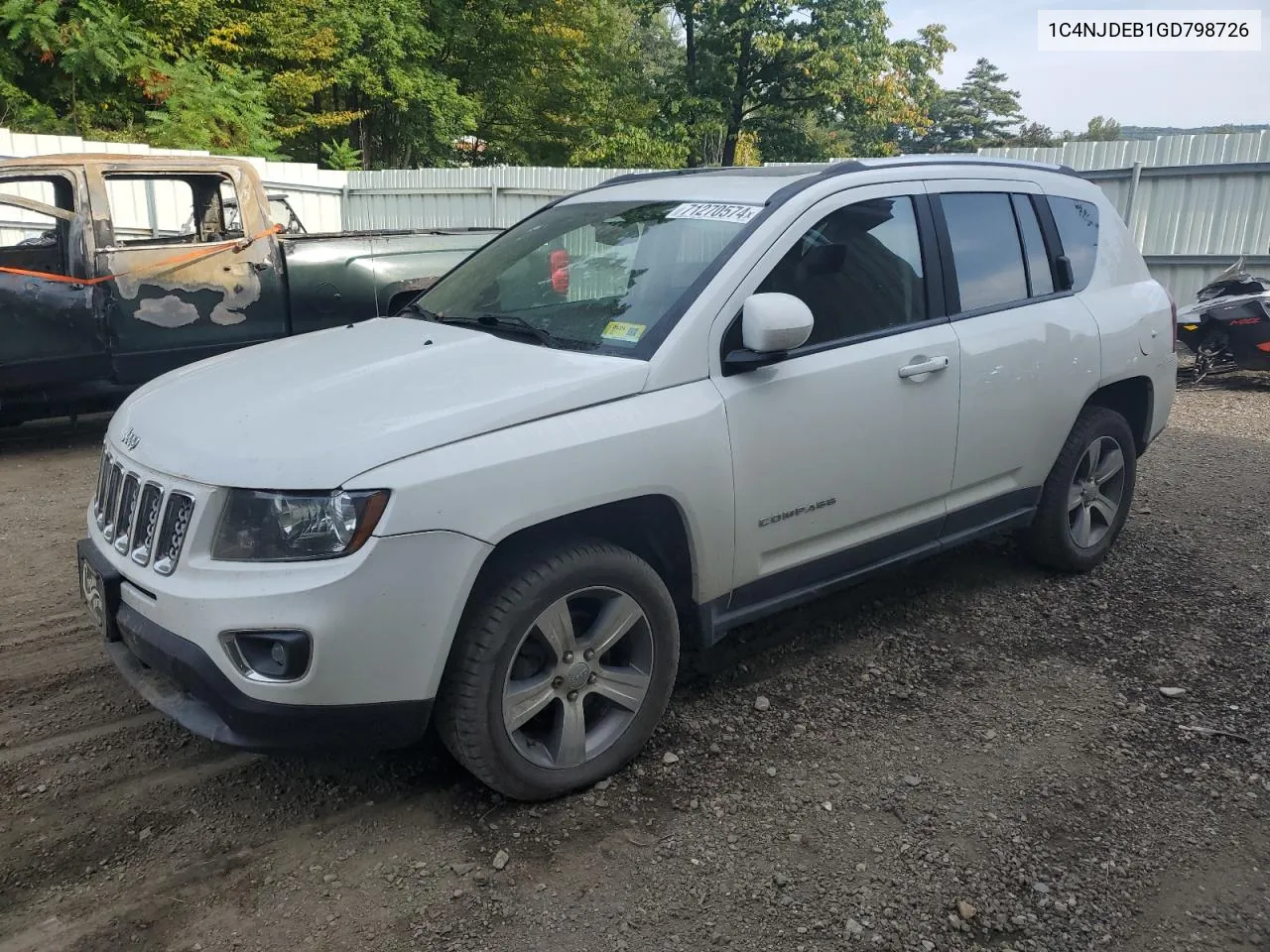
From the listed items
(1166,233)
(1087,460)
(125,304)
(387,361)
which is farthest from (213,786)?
(1166,233)

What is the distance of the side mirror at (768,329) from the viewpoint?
10.2 feet

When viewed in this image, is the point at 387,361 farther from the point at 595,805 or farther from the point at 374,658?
the point at 595,805

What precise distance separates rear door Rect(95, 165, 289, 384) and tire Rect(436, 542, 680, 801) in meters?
5.38

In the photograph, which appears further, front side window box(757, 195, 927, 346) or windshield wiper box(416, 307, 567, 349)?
front side window box(757, 195, 927, 346)

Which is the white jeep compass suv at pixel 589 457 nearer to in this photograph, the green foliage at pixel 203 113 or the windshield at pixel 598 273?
the windshield at pixel 598 273

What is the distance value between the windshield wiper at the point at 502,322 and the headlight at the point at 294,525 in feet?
3.22

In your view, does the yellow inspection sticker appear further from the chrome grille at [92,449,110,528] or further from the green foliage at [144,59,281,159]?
the green foliage at [144,59,281,159]

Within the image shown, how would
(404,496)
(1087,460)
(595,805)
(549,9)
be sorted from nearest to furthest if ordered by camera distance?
(404,496), (595,805), (1087,460), (549,9)

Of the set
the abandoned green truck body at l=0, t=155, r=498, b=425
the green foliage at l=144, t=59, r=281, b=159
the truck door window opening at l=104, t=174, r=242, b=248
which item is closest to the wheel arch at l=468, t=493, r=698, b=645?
the abandoned green truck body at l=0, t=155, r=498, b=425

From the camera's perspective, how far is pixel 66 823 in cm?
291

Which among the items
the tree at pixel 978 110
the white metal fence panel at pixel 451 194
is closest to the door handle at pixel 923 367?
the white metal fence panel at pixel 451 194

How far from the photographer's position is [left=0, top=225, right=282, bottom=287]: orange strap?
6.77m

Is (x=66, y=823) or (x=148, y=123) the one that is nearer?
(x=66, y=823)

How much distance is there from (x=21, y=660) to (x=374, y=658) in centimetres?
219
